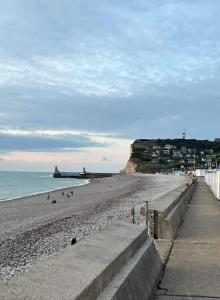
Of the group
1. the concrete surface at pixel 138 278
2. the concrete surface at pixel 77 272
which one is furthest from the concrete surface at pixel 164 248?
the concrete surface at pixel 77 272

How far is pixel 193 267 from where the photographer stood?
8203mm

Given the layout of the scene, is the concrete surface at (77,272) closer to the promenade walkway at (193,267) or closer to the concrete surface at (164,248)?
the promenade walkway at (193,267)

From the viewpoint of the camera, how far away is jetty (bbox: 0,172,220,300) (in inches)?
147

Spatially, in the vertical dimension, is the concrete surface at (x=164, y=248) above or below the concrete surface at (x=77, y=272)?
below

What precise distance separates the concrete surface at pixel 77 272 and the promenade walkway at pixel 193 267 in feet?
2.67

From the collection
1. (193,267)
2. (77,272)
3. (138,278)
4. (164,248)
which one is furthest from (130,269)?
(164,248)

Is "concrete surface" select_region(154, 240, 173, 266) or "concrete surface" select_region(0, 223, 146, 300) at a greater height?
"concrete surface" select_region(0, 223, 146, 300)

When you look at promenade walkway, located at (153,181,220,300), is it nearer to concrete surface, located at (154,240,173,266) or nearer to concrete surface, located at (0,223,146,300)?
concrete surface, located at (154,240,173,266)

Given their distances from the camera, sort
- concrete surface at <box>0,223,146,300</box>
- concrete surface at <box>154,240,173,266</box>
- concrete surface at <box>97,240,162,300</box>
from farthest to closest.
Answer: concrete surface at <box>154,240,173,266</box> < concrete surface at <box>97,240,162,300</box> < concrete surface at <box>0,223,146,300</box>

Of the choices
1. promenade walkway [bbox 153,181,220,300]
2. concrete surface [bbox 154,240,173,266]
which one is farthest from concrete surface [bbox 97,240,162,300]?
concrete surface [bbox 154,240,173,266]

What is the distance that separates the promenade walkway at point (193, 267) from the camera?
667cm

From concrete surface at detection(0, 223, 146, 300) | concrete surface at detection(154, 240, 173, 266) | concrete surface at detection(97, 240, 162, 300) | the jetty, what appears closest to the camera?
concrete surface at detection(0, 223, 146, 300)

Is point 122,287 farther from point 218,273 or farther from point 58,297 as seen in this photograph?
point 218,273

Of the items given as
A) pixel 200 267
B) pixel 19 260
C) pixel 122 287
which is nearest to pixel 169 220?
pixel 200 267
